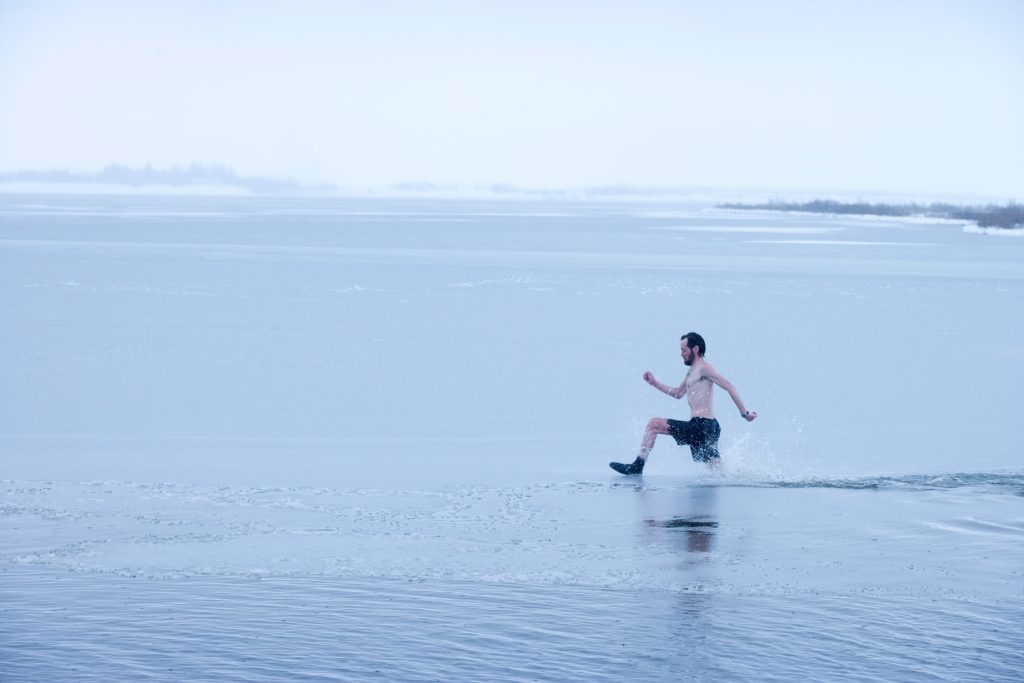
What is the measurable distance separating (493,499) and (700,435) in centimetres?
197

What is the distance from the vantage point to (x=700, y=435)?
36.2 feet

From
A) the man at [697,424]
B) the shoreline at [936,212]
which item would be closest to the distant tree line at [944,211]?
the shoreline at [936,212]

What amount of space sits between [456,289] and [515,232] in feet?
126

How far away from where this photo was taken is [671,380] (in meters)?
17.2

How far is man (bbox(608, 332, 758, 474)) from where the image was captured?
11.0m

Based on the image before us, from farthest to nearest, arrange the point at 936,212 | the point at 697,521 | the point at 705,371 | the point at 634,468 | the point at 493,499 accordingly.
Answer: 1. the point at 936,212
2. the point at 705,371
3. the point at 634,468
4. the point at 493,499
5. the point at 697,521

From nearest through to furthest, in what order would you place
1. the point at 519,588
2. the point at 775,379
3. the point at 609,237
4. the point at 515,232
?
the point at 519,588 < the point at 775,379 < the point at 609,237 < the point at 515,232

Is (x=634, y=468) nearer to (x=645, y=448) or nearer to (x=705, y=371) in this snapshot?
(x=645, y=448)

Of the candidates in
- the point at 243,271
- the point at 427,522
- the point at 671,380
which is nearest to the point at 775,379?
the point at 671,380

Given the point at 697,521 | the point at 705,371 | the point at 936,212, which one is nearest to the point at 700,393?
the point at 705,371

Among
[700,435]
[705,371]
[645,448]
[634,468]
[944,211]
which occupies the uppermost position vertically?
[944,211]

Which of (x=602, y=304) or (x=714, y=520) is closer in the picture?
(x=714, y=520)

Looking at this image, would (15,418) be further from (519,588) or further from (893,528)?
(893,528)

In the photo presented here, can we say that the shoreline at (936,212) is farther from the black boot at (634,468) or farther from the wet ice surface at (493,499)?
the black boot at (634,468)
